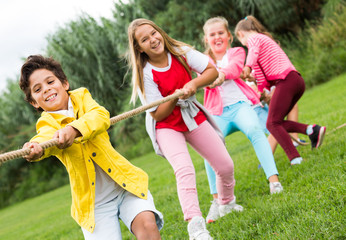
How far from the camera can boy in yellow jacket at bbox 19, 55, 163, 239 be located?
226 cm

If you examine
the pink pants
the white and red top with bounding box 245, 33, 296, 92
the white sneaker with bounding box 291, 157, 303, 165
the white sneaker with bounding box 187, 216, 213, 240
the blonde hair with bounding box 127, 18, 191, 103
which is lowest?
the white sneaker with bounding box 291, 157, 303, 165

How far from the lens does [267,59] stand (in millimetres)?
4098

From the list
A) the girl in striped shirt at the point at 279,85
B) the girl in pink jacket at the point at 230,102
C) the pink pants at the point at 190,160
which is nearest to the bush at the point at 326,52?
the girl in striped shirt at the point at 279,85

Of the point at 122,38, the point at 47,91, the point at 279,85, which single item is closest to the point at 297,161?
the point at 279,85

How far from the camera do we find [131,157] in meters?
15.1

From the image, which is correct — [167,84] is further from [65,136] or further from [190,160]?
[65,136]

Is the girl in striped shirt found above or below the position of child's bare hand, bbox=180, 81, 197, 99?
below

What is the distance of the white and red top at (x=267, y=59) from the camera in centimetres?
399

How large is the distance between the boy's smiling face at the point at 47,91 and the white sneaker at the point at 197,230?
120 cm

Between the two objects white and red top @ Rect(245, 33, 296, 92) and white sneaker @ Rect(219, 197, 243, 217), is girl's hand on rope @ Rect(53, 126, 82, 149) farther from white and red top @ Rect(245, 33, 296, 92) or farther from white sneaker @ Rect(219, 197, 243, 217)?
white and red top @ Rect(245, 33, 296, 92)

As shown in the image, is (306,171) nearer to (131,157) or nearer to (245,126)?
(245,126)

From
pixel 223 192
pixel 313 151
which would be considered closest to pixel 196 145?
pixel 223 192

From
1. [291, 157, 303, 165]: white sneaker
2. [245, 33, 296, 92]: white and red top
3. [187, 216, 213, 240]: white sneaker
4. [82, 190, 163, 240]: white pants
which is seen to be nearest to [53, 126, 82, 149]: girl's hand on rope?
[82, 190, 163, 240]: white pants

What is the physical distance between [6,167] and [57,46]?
6866mm
